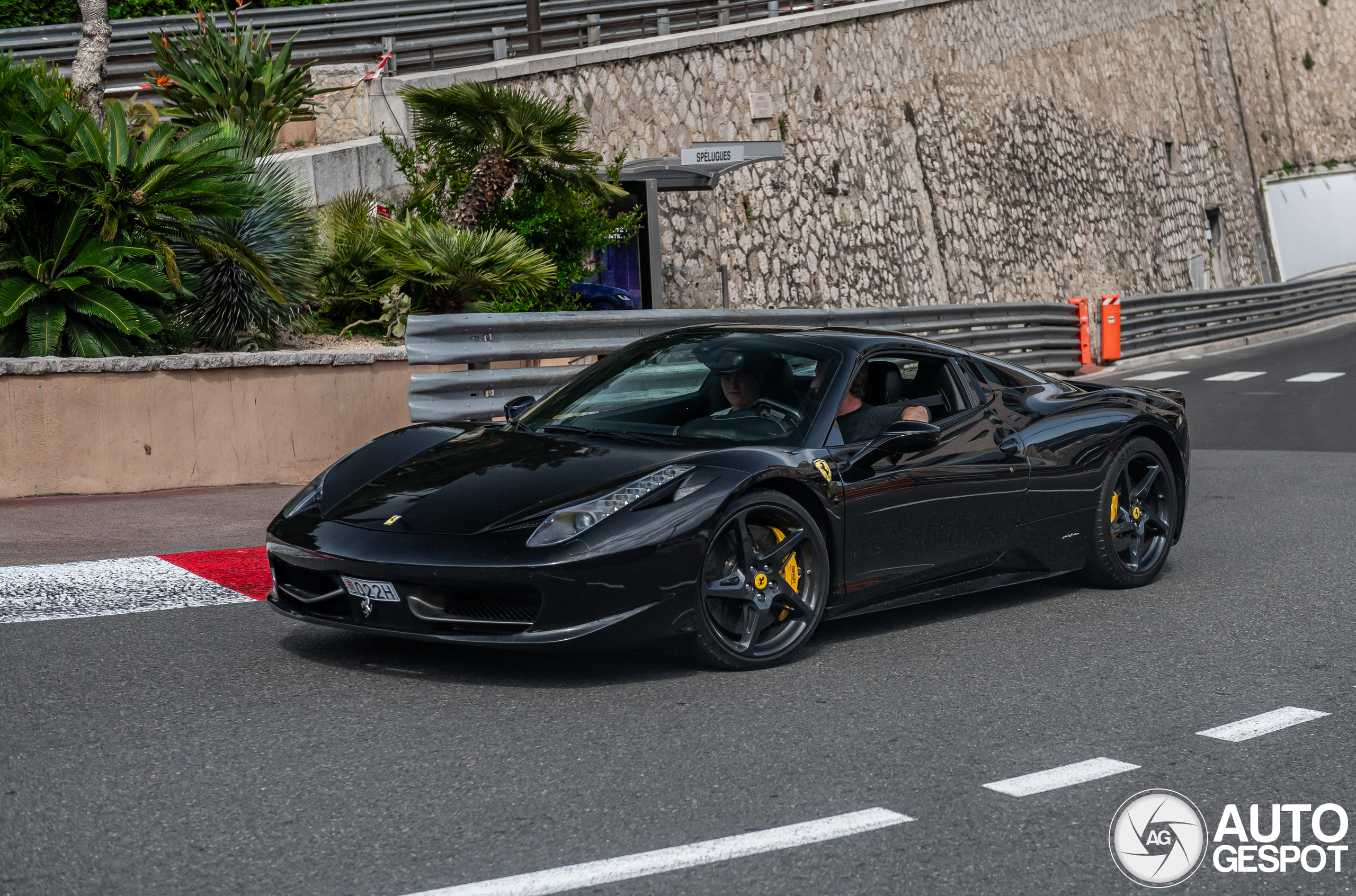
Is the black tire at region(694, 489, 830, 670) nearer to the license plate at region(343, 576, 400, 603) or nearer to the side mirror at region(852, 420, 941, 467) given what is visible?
the side mirror at region(852, 420, 941, 467)

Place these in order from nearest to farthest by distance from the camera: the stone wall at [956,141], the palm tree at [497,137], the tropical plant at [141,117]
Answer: the palm tree at [497,137], the tropical plant at [141,117], the stone wall at [956,141]

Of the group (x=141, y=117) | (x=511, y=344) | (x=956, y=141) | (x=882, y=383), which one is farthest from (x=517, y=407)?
(x=956, y=141)

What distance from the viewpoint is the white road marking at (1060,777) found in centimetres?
377

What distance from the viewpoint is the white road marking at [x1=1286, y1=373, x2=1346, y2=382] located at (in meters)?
18.7

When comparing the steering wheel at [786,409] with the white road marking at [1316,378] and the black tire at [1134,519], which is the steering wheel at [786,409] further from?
the white road marking at [1316,378]

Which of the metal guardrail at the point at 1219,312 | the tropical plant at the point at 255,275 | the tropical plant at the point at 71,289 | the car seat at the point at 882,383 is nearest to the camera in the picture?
the car seat at the point at 882,383

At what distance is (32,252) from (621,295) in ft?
30.9

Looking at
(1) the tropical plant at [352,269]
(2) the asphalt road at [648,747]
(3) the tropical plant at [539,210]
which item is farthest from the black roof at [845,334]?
(3) the tropical plant at [539,210]

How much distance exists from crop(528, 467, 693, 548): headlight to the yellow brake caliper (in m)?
0.47

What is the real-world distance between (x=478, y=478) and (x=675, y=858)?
2077 millimetres

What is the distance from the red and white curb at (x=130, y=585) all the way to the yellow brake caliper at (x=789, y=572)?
2507 mm

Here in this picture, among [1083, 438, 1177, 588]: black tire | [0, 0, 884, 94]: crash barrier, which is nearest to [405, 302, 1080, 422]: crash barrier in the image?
[1083, 438, 1177, 588]: black tire

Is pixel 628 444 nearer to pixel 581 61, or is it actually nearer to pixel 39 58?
pixel 39 58

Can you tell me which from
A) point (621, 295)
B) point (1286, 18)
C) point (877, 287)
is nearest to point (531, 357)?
point (621, 295)
